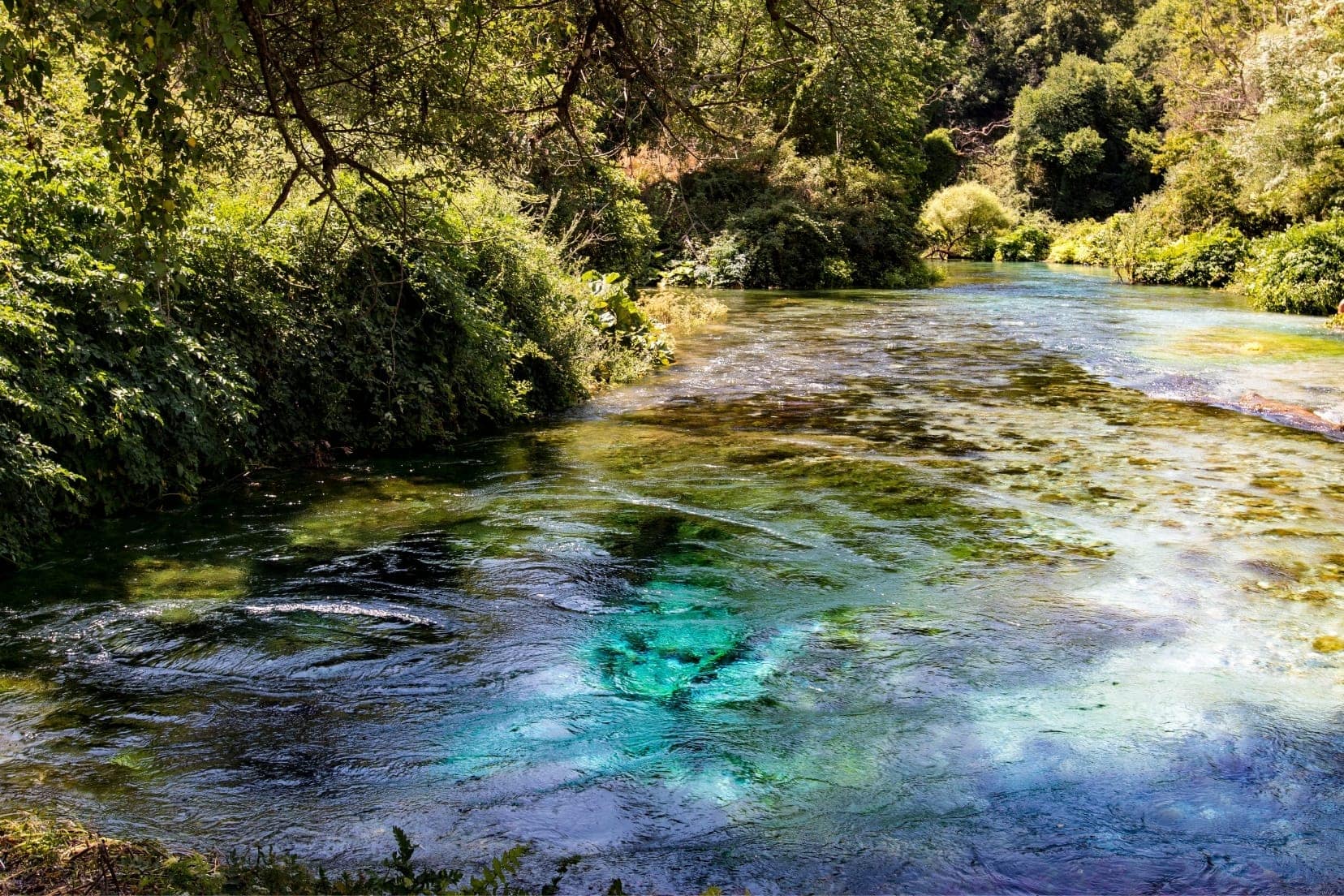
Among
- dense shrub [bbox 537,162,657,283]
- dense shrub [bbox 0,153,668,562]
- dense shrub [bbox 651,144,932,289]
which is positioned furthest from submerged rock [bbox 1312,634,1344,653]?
dense shrub [bbox 651,144,932,289]

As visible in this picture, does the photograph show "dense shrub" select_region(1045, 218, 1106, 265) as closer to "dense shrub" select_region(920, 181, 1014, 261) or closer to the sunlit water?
"dense shrub" select_region(920, 181, 1014, 261)

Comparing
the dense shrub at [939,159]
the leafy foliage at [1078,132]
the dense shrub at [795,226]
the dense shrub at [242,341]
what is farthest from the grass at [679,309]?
the leafy foliage at [1078,132]

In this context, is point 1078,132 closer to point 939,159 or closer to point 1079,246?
point 939,159

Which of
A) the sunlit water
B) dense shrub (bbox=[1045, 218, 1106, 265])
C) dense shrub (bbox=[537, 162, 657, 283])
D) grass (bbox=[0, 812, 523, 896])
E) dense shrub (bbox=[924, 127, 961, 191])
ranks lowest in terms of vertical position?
the sunlit water

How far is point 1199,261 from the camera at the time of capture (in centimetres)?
3077

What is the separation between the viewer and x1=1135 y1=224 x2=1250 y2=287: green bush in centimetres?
3038

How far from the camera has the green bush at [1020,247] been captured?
1800 inches

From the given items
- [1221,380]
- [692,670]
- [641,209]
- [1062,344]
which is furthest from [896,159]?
[692,670]

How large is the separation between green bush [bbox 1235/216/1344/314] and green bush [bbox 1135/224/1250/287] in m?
6.30

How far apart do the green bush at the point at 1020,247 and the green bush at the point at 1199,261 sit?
532 inches

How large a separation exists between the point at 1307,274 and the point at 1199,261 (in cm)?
852

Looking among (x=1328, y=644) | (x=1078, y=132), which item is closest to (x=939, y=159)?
(x=1078, y=132)

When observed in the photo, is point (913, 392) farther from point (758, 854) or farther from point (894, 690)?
point (758, 854)

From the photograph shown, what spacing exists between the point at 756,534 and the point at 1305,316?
19.2 m
